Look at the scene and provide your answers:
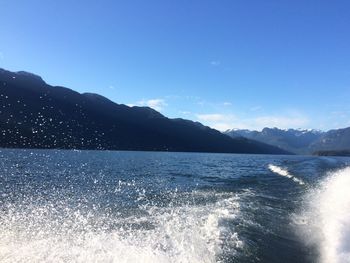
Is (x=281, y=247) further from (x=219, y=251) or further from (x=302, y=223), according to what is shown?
(x=302, y=223)

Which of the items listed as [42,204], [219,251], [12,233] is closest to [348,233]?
[219,251]

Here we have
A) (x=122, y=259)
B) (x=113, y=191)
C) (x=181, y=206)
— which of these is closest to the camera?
(x=122, y=259)

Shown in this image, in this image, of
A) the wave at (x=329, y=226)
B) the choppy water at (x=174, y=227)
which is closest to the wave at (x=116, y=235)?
the choppy water at (x=174, y=227)

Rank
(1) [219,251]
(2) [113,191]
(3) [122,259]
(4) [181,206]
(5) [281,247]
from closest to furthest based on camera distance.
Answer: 1. (3) [122,259]
2. (1) [219,251]
3. (5) [281,247]
4. (4) [181,206]
5. (2) [113,191]

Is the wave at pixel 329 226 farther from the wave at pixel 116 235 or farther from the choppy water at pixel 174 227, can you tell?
the wave at pixel 116 235

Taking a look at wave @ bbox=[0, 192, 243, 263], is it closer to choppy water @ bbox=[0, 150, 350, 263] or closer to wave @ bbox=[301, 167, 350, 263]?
choppy water @ bbox=[0, 150, 350, 263]

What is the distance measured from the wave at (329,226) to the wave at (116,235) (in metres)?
3.63

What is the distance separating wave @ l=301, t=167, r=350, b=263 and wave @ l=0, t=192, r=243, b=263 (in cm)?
363

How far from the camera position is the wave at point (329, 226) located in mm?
15432

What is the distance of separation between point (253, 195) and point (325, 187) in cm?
924

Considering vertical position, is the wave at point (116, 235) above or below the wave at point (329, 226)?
below

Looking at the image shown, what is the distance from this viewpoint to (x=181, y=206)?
26.3 metres

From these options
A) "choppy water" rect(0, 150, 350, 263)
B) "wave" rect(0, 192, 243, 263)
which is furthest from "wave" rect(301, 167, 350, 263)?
"wave" rect(0, 192, 243, 263)

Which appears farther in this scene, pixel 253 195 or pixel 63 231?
pixel 253 195
